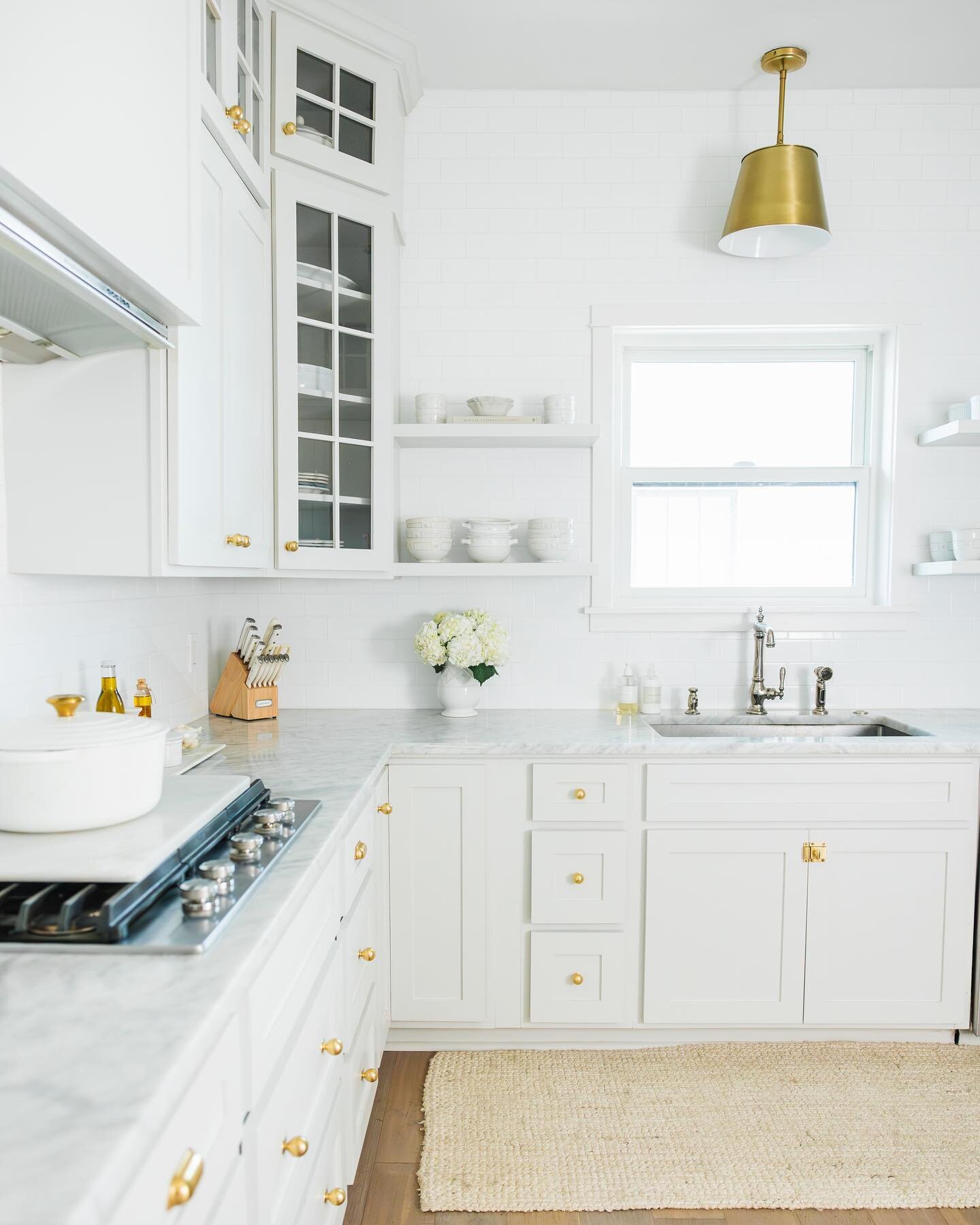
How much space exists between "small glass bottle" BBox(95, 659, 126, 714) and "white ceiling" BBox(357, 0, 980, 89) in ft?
6.48

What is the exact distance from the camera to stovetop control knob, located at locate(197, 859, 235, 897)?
3.66ft

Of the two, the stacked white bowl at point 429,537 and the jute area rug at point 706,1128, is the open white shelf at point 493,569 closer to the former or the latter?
the stacked white bowl at point 429,537

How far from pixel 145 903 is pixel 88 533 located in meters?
0.83

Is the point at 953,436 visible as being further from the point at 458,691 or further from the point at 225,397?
the point at 225,397

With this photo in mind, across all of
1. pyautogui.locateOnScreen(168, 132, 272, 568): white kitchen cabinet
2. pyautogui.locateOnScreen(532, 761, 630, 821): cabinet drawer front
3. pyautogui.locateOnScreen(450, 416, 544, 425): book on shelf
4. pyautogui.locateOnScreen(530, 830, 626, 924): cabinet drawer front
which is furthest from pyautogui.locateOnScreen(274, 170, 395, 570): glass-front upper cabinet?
pyautogui.locateOnScreen(530, 830, 626, 924): cabinet drawer front

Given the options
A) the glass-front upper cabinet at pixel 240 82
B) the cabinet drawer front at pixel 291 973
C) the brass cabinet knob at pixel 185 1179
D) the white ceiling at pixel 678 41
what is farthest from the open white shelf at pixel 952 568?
the brass cabinet knob at pixel 185 1179

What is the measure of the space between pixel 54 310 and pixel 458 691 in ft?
5.40

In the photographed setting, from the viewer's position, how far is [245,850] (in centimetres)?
126

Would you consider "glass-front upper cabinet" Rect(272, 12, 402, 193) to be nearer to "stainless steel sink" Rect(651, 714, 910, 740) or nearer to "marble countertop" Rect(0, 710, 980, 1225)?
"marble countertop" Rect(0, 710, 980, 1225)

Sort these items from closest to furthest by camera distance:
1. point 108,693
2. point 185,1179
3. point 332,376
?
point 185,1179, point 108,693, point 332,376

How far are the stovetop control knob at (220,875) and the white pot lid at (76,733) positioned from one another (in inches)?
8.8

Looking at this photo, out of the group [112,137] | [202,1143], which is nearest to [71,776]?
[202,1143]

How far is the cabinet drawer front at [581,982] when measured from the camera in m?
2.34

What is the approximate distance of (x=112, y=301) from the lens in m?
1.28
